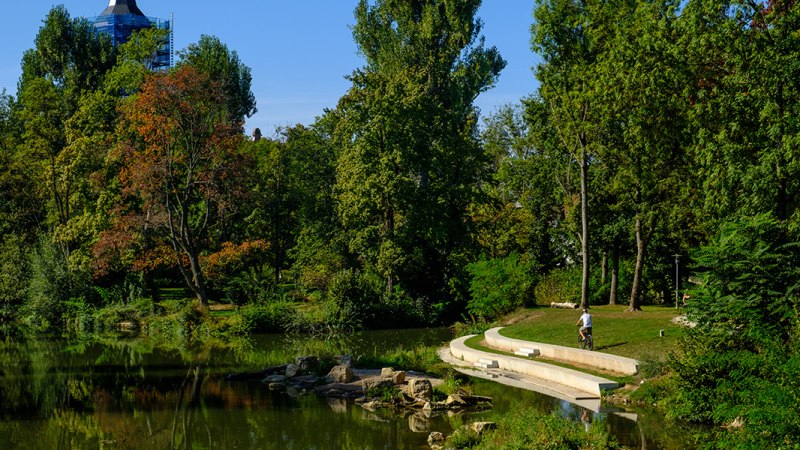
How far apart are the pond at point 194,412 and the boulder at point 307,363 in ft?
5.39

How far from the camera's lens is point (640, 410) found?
21375mm

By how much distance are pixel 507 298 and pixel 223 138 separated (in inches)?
765

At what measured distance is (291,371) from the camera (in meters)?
29.3

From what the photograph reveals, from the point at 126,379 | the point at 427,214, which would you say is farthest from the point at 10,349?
the point at 427,214

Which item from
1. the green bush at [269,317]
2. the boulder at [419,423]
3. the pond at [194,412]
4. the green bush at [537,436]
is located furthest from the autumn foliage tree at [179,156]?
the green bush at [537,436]

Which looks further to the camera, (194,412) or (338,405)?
(338,405)

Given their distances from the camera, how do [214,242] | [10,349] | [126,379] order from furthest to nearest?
[214,242] < [10,349] < [126,379]

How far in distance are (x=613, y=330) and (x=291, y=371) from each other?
11261 millimetres

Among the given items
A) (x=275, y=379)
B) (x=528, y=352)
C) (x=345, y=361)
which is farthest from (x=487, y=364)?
(x=275, y=379)

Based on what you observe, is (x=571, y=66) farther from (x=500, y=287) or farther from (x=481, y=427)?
(x=481, y=427)

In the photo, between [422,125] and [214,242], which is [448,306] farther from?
[214,242]

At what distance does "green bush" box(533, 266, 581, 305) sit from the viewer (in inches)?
1795

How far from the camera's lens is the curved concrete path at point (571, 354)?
2477 cm


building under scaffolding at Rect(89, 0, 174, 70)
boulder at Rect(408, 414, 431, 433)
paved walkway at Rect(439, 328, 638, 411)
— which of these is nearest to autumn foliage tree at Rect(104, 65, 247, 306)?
paved walkway at Rect(439, 328, 638, 411)
